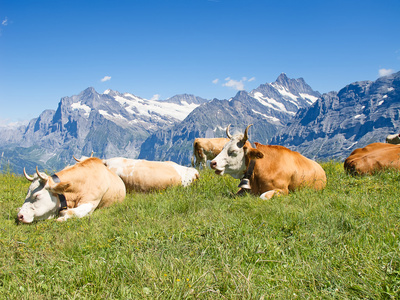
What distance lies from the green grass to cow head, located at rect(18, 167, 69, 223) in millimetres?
531

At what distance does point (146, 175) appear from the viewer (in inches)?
411

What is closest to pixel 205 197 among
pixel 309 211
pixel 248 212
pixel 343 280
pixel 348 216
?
pixel 248 212

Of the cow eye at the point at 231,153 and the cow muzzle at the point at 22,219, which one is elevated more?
the cow eye at the point at 231,153

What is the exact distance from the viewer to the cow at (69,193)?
299 inches

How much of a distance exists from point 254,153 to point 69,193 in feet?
16.8

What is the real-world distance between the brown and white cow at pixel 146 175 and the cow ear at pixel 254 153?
10.6 feet

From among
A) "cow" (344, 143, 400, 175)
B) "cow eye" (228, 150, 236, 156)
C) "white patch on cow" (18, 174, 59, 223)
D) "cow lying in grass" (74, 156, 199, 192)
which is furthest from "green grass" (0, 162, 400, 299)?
"cow lying in grass" (74, 156, 199, 192)

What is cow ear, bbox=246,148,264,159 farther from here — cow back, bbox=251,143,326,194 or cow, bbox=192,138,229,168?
cow, bbox=192,138,229,168

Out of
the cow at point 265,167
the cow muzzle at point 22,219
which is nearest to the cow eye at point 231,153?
the cow at point 265,167

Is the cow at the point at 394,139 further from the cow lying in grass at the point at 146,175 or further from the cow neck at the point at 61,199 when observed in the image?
the cow neck at the point at 61,199

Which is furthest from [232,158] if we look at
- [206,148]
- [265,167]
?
[206,148]

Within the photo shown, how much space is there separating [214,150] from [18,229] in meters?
15.7

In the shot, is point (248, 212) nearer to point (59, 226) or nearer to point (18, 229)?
point (59, 226)

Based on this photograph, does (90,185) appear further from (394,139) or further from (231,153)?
(394,139)
